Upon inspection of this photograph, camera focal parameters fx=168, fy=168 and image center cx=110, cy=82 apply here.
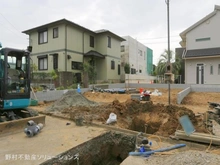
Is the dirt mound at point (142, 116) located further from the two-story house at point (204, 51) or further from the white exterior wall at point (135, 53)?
the white exterior wall at point (135, 53)

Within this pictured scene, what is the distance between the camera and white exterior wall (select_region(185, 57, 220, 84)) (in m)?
13.7

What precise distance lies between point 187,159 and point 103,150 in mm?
2269

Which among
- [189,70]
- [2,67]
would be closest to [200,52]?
[189,70]

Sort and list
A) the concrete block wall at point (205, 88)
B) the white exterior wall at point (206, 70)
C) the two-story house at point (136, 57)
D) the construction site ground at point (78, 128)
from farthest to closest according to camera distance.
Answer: the two-story house at point (136, 57), the white exterior wall at point (206, 70), the concrete block wall at point (205, 88), the construction site ground at point (78, 128)

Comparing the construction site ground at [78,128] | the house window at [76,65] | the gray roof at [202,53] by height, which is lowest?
the construction site ground at [78,128]

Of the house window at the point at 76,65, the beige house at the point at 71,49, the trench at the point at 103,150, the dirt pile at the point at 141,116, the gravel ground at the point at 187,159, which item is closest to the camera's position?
the gravel ground at the point at 187,159

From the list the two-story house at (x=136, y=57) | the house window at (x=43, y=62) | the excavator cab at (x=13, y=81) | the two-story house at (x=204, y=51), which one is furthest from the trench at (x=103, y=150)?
the two-story house at (x=136, y=57)

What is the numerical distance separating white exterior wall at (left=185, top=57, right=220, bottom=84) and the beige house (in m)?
8.28

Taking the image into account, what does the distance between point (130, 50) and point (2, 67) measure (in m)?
22.5

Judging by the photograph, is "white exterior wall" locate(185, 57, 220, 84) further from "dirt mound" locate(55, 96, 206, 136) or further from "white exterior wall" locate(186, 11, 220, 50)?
"dirt mound" locate(55, 96, 206, 136)

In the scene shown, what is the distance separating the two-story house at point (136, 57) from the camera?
2492 cm

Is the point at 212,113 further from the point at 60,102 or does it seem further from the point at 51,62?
the point at 51,62

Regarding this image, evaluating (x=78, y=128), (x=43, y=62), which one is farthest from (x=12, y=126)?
(x=43, y=62)

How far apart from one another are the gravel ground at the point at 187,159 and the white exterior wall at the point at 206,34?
14.1 meters
